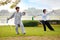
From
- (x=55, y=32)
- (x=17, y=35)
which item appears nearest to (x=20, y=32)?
(x=17, y=35)

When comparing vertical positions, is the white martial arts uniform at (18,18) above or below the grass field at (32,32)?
above

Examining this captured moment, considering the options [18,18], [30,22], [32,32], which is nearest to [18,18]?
[18,18]

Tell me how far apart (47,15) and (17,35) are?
0.59 m

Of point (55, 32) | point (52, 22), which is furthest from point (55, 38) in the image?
point (52, 22)

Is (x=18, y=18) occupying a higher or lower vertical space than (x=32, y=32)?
higher

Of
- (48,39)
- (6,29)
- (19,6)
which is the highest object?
(19,6)

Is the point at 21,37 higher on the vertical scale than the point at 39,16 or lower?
lower

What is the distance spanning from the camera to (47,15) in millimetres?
2754

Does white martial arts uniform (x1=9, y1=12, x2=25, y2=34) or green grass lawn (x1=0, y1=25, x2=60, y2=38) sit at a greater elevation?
white martial arts uniform (x1=9, y1=12, x2=25, y2=34)

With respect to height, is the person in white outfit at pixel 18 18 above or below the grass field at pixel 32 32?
above

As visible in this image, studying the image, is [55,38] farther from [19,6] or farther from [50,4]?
[19,6]

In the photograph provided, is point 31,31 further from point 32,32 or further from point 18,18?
point 18,18

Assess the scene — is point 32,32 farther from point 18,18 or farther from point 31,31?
point 18,18

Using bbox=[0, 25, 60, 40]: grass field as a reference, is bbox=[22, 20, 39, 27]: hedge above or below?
above
